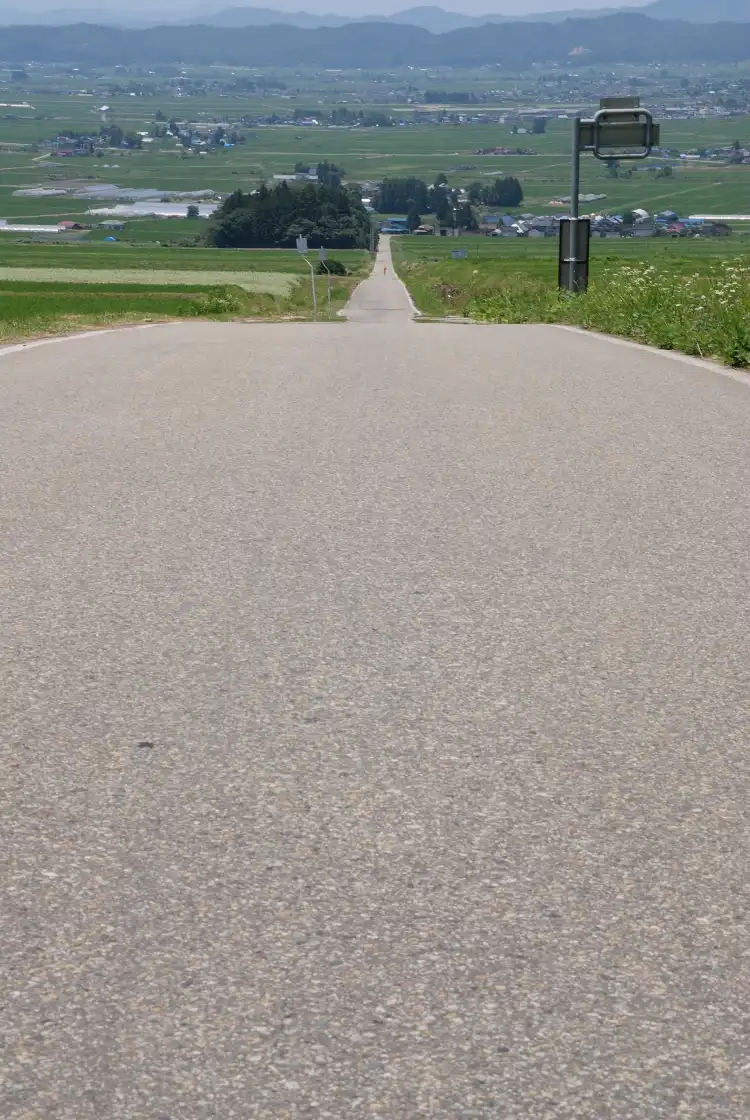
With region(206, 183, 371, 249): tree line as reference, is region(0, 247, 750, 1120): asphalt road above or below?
above

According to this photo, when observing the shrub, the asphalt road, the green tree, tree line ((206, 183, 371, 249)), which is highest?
the asphalt road

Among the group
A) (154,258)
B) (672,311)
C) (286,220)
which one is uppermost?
(672,311)

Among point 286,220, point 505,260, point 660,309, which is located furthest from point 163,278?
point 286,220

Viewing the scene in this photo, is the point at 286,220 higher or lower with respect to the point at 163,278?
lower

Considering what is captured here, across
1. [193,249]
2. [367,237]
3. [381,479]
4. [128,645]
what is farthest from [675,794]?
[367,237]

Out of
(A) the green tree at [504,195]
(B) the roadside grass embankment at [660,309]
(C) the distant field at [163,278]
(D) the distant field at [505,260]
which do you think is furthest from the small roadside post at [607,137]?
(A) the green tree at [504,195]

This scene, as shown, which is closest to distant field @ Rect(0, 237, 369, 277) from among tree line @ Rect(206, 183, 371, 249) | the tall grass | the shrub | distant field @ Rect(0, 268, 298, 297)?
the shrub

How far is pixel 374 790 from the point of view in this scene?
4.26 metres

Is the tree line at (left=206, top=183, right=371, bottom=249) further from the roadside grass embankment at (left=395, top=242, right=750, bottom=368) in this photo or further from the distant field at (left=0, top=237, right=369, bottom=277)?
the roadside grass embankment at (left=395, top=242, right=750, bottom=368)

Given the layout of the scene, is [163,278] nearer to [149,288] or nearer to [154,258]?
[149,288]

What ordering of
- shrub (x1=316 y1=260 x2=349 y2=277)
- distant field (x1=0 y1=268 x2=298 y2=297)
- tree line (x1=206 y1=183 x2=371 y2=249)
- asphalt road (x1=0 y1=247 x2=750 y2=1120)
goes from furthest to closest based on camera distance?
tree line (x1=206 y1=183 x2=371 y2=249) < shrub (x1=316 y1=260 x2=349 y2=277) < distant field (x1=0 y1=268 x2=298 y2=297) < asphalt road (x1=0 y1=247 x2=750 y2=1120)

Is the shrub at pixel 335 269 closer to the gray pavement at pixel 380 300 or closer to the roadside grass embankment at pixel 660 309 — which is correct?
the gray pavement at pixel 380 300

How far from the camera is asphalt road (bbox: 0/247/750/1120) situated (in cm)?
300

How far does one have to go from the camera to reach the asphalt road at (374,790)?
3.00 m
